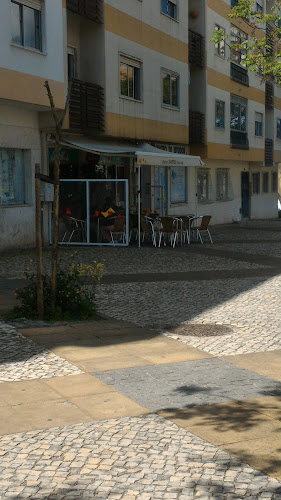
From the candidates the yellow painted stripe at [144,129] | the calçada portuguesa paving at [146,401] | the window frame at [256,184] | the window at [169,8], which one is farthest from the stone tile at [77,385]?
the window frame at [256,184]

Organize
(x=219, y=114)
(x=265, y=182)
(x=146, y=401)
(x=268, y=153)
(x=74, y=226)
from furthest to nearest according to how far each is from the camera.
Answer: (x=265, y=182), (x=268, y=153), (x=219, y=114), (x=74, y=226), (x=146, y=401)

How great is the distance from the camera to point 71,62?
21.0 metres

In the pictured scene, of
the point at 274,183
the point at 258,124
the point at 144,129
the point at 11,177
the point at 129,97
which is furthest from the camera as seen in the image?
the point at 274,183

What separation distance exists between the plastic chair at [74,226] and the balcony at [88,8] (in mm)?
5528

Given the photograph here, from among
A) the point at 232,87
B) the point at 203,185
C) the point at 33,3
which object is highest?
the point at 232,87

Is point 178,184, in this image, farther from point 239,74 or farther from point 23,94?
point 23,94

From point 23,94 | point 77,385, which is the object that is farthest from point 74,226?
point 77,385

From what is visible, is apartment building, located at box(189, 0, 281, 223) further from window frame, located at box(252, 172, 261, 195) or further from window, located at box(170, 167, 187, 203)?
window, located at box(170, 167, 187, 203)

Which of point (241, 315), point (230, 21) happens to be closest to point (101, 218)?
point (241, 315)

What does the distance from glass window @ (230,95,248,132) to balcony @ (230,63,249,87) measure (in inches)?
32.2

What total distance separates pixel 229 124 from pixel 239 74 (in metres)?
3.20

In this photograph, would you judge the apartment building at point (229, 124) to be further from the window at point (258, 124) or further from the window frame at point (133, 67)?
the window frame at point (133, 67)

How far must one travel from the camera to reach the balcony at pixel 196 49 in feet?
92.6

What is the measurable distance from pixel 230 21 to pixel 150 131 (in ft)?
36.6
